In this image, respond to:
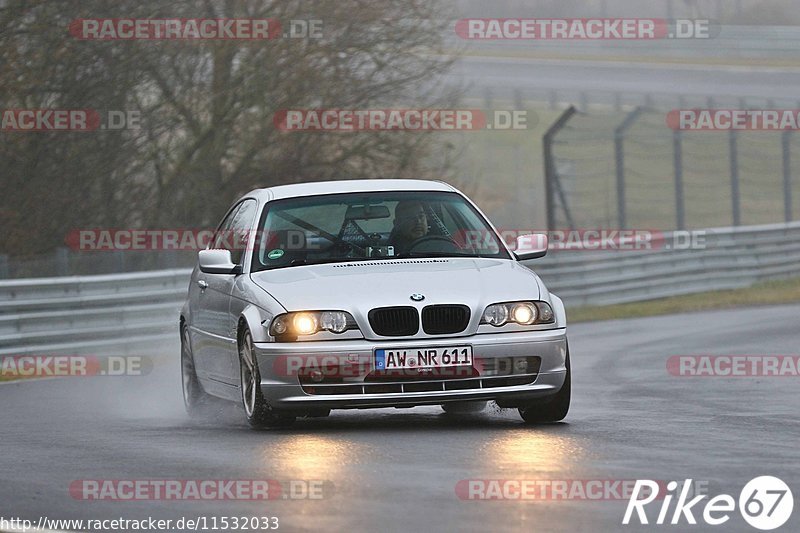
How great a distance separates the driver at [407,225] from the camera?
11055mm

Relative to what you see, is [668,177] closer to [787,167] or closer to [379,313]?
[787,167]

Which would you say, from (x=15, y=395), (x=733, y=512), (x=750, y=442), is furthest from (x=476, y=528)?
Answer: (x=15, y=395)

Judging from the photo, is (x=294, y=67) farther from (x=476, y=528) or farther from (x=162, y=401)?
(x=476, y=528)

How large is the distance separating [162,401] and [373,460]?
554cm

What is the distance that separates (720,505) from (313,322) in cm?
341

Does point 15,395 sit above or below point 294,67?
below

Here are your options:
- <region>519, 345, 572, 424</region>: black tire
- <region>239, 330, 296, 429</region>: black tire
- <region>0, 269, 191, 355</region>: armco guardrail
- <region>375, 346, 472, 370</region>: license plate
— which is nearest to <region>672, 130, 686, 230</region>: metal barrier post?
<region>0, 269, 191, 355</region>: armco guardrail

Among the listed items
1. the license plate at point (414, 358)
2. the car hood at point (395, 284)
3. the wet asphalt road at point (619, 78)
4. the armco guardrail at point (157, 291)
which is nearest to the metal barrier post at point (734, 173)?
the armco guardrail at point (157, 291)

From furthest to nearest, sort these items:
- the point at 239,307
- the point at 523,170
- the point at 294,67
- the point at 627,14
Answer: the point at 627,14 < the point at 523,170 < the point at 294,67 < the point at 239,307

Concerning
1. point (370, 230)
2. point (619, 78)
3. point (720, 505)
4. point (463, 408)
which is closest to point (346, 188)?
point (370, 230)

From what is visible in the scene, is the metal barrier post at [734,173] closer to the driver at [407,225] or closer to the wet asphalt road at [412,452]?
the wet asphalt road at [412,452]

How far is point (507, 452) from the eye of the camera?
890cm

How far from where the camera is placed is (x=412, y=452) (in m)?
9.02

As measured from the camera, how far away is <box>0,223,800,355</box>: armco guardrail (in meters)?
18.2
